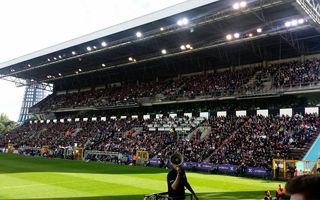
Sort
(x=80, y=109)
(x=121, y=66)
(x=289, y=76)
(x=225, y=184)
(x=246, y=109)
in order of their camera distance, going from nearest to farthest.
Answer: (x=225, y=184) → (x=289, y=76) → (x=246, y=109) → (x=121, y=66) → (x=80, y=109)

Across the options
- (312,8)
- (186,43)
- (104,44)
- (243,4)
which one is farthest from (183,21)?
(104,44)

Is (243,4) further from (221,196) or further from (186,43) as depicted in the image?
(221,196)

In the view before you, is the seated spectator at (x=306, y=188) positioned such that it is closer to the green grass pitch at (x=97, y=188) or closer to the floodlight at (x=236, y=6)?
the green grass pitch at (x=97, y=188)

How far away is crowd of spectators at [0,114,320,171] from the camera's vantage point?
1329 inches

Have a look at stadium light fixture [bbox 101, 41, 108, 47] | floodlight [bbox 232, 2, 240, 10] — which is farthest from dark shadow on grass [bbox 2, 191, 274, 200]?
stadium light fixture [bbox 101, 41, 108, 47]

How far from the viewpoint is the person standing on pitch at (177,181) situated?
6.88 metres

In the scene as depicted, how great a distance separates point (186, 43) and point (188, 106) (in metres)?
8.65

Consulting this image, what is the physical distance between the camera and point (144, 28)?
42.0m

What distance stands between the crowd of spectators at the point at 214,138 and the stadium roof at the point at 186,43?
8.73 metres

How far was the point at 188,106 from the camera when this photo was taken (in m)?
50.6

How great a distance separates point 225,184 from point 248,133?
44.7ft

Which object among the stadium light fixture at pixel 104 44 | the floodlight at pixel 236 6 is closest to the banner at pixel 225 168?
the floodlight at pixel 236 6

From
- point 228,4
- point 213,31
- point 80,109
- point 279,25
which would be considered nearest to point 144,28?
point 213,31

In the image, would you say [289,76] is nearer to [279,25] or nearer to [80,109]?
[279,25]
